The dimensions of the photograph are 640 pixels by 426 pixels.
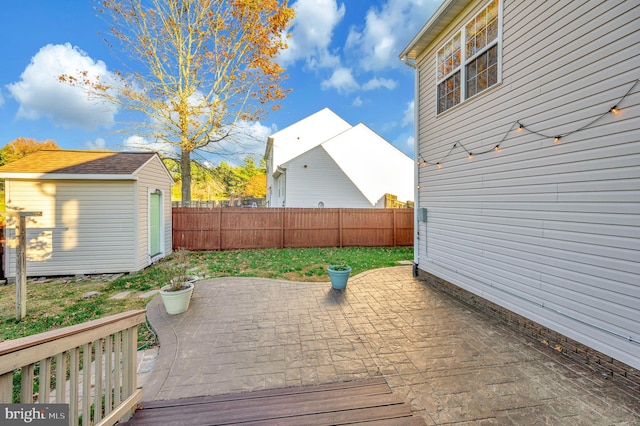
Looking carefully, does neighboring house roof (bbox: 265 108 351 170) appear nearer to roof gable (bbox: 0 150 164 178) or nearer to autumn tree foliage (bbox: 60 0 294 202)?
autumn tree foliage (bbox: 60 0 294 202)

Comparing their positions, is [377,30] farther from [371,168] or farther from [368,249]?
[368,249]

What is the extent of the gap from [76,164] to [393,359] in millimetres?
8674

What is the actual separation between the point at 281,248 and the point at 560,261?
29.8 ft

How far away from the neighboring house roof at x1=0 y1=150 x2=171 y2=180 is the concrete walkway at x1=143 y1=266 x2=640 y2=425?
4198 millimetres

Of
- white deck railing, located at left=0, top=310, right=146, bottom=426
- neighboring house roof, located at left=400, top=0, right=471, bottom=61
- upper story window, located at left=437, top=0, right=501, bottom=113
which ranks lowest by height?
white deck railing, located at left=0, top=310, right=146, bottom=426

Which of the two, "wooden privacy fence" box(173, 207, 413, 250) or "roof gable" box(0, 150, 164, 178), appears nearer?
"roof gable" box(0, 150, 164, 178)

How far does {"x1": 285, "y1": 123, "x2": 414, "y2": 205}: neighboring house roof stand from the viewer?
47.7ft

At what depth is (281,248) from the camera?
36.2ft

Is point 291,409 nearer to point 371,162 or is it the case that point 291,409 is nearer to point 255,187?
point 371,162

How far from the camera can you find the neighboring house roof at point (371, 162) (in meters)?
14.5

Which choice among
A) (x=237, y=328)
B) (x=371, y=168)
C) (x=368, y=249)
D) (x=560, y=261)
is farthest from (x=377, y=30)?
(x=237, y=328)

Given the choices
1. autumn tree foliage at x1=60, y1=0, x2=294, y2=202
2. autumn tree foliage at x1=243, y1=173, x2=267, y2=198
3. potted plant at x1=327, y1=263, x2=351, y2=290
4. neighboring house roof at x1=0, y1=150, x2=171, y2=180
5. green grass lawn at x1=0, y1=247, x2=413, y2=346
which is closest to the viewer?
green grass lawn at x1=0, y1=247, x2=413, y2=346

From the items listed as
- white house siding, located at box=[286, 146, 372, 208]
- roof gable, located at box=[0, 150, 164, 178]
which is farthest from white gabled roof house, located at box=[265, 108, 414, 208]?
roof gable, located at box=[0, 150, 164, 178]

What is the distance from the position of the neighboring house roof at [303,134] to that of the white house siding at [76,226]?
38.2ft
